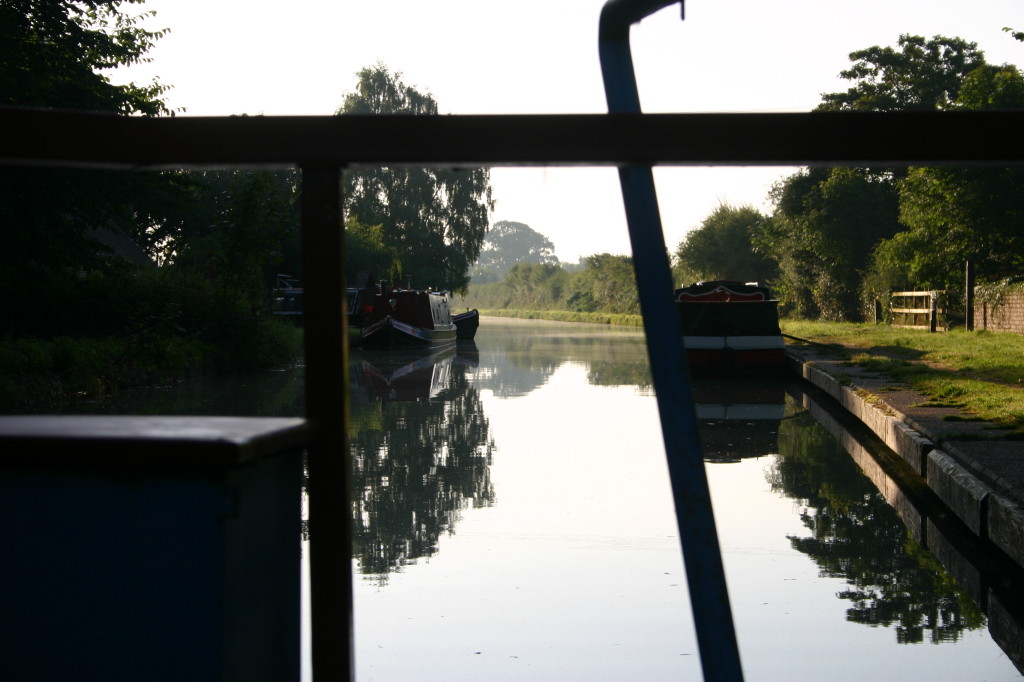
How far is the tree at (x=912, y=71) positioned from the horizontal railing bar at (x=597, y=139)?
168 feet

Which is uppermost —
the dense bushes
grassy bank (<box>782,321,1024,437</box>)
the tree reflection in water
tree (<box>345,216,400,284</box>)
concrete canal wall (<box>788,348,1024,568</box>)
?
tree (<box>345,216,400,284</box>)

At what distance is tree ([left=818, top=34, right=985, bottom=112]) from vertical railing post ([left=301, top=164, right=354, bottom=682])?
169 feet

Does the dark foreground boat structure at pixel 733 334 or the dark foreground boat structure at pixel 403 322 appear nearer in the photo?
the dark foreground boat structure at pixel 733 334

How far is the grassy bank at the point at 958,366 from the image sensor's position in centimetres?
994

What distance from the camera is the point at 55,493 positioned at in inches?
72.0

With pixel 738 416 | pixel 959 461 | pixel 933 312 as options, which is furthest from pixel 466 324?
pixel 959 461

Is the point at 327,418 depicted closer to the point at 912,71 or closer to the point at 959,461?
the point at 959,461

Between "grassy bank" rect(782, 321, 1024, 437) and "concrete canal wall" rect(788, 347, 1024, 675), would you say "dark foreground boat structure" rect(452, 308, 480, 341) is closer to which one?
"grassy bank" rect(782, 321, 1024, 437)

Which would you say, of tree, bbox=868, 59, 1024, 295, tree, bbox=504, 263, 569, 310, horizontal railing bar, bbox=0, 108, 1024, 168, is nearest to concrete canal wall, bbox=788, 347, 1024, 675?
horizontal railing bar, bbox=0, 108, 1024, 168

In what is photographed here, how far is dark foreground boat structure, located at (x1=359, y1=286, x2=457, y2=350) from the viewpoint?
28.5m

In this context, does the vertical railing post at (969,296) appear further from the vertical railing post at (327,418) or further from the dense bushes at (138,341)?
the vertical railing post at (327,418)

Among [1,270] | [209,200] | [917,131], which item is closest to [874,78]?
[209,200]

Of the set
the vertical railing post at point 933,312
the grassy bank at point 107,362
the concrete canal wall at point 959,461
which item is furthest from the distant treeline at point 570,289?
the concrete canal wall at point 959,461

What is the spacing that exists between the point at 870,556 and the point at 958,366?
1049cm
